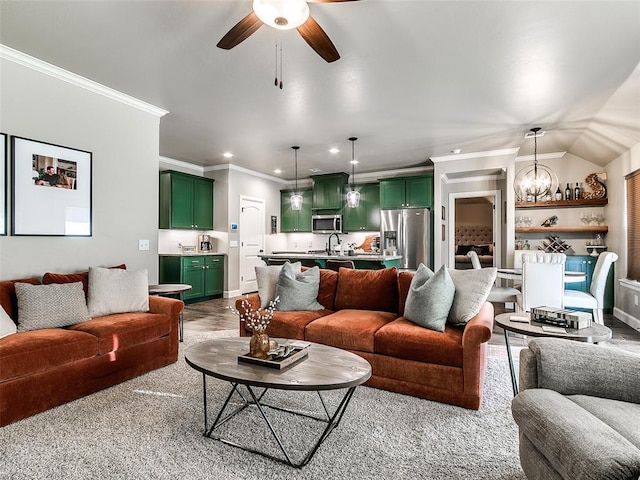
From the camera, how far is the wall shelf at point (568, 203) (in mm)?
5824

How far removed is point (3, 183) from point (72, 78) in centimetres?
115

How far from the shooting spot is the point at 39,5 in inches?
92.1

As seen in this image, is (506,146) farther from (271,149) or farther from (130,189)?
(130,189)

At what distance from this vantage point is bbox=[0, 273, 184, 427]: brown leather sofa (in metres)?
2.22

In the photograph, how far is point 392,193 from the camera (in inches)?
284

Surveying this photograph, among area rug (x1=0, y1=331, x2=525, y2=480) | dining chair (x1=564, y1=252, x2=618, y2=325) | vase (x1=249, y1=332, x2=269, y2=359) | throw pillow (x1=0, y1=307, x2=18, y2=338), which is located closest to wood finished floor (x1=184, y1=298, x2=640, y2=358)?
dining chair (x1=564, y1=252, x2=618, y2=325)

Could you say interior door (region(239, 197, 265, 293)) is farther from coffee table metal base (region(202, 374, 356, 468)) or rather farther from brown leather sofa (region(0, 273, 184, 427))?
coffee table metal base (region(202, 374, 356, 468))

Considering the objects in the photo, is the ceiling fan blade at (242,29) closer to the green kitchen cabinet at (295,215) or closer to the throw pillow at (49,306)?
the throw pillow at (49,306)

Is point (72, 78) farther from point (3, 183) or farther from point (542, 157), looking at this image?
point (542, 157)

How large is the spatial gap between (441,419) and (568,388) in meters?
0.91

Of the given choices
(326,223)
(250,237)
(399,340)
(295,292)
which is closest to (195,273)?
(250,237)

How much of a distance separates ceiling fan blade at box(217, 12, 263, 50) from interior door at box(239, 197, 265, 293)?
210 inches

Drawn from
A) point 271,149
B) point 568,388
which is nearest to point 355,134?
point 271,149

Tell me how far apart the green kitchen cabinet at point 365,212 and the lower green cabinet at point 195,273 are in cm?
289
